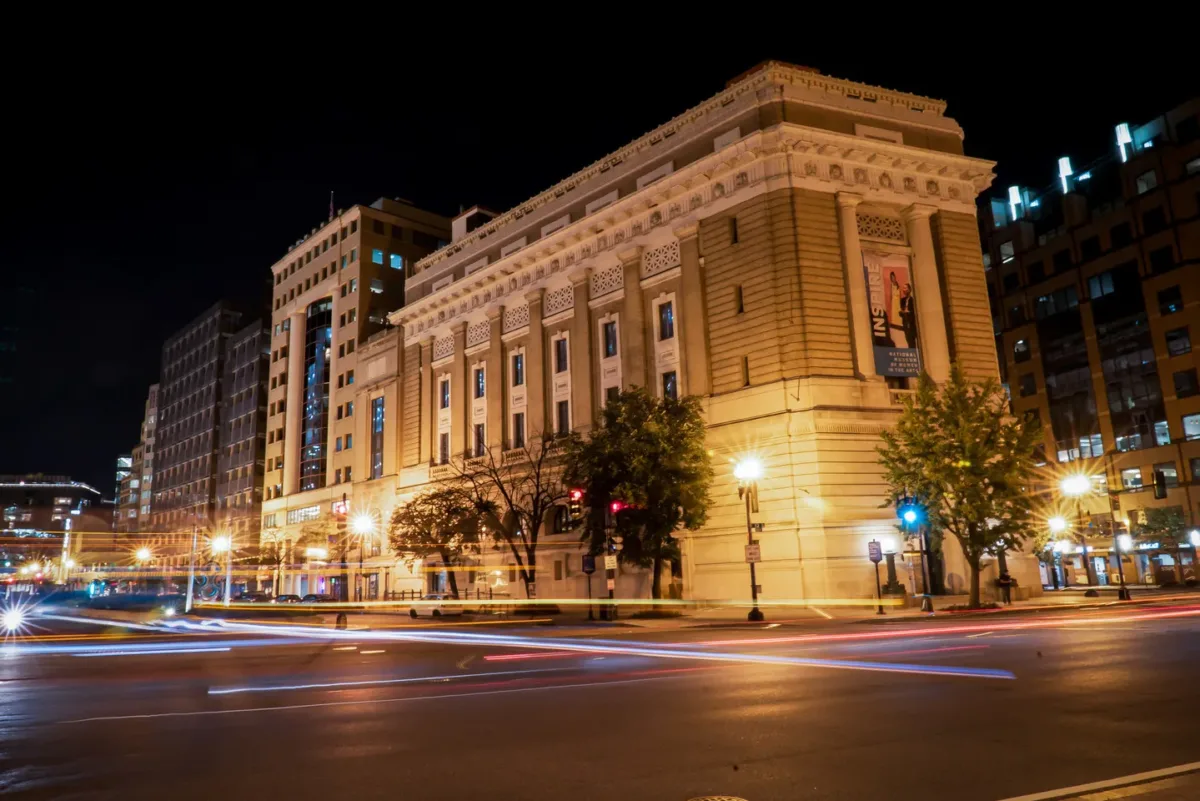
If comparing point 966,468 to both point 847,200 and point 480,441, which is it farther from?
point 480,441

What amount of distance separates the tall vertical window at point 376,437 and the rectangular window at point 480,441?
50.6 feet

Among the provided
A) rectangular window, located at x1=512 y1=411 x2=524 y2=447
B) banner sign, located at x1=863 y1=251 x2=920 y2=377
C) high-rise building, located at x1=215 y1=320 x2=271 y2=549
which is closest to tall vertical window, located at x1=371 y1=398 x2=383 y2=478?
rectangular window, located at x1=512 y1=411 x2=524 y2=447

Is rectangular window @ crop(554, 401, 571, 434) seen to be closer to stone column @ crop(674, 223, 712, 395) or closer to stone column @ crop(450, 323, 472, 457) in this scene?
stone column @ crop(450, 323, 472, 457)

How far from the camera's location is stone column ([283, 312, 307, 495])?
95.8 m

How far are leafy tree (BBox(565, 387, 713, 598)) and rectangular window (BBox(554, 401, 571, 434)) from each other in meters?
14.9

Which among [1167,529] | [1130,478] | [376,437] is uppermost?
[376,437]

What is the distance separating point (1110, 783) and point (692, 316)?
43093 mm

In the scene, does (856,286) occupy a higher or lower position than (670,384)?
higher

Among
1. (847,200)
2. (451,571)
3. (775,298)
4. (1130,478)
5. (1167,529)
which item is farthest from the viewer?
(1130,478)

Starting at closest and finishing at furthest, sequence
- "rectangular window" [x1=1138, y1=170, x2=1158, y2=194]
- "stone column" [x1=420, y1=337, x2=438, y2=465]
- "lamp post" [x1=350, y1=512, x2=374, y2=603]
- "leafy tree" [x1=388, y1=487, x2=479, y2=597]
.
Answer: "leafy tree" [x1=388, y1=487, x2=479, y2=597]
"stone column" [x1=420, y1=337, x2=438, y2=465]
"rectangular window" [x1=1138, y1=170, x2=1158, y2=194]
"lamp post" [x1=350, y1=512, x2=374, y2=603]

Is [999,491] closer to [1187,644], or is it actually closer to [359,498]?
[1187,644]

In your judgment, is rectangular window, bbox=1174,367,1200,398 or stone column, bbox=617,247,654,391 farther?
rectangular window, bbox=1174,367,1200,398

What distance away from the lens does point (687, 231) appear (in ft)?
164

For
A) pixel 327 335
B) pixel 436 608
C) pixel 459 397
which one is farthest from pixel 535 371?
pixel 327 335
